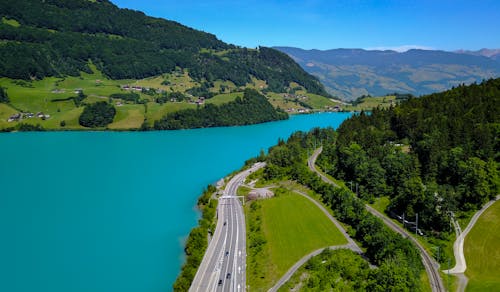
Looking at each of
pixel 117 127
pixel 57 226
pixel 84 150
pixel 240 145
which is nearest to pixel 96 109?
pixel 117 127

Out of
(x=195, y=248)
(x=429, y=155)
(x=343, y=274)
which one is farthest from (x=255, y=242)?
(x=429, y=155)

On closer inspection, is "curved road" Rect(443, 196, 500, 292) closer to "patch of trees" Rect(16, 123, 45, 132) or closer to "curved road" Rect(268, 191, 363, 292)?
"curved road" Rect(268, 191, 363, 292)

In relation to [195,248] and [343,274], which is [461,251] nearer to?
[343,274]

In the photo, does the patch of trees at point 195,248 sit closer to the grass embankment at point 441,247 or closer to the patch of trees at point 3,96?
the grass embankment at point 441,247

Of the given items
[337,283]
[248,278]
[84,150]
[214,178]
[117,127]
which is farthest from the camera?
Result: [117,127]

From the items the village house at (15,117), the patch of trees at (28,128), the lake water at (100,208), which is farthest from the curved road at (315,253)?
the village house at (15,117)

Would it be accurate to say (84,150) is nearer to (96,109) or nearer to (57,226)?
(96,109)
